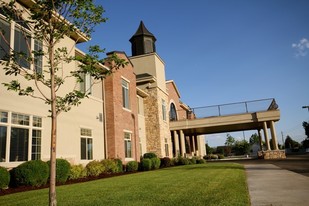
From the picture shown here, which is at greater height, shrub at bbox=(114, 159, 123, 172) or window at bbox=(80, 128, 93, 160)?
window at bbox=(80, 128, 93, 160)

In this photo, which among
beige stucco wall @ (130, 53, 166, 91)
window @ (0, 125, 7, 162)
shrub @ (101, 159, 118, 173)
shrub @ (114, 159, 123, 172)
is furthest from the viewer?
beige stucco wall @ (130, 53, 166, 91)

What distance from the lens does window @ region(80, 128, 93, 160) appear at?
15.1 meters

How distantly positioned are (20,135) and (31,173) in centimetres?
169

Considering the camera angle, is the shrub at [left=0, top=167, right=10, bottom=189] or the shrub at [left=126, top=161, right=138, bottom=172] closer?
the shrub at [left=0, top=167, right=10, bottom=189]

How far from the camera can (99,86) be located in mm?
A: 18078

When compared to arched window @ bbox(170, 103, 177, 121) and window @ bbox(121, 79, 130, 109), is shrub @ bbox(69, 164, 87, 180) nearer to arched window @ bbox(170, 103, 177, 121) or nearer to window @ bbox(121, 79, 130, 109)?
window @ bbox(121, 79, 130, 109)

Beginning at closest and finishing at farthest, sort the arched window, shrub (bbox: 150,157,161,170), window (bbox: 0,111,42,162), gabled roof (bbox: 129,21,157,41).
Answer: window (bbox: 0,111,42,162), shrub (bbox: 150,157,161,170), gabled roof (bbox: 129,21,157,41), the arched window

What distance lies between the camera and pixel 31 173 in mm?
10016

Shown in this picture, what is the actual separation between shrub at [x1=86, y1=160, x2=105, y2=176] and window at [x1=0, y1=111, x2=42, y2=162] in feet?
10.9

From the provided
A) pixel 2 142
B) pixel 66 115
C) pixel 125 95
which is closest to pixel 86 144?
pixel 66 115

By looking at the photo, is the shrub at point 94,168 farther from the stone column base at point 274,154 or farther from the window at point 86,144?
the stone column base at point 274,154

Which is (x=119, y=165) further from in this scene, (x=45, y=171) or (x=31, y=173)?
(x=31, y=173)

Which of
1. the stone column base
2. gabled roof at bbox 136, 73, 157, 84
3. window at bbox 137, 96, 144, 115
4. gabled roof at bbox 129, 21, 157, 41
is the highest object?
gabled roof at bbox 129, 21, 157, 41

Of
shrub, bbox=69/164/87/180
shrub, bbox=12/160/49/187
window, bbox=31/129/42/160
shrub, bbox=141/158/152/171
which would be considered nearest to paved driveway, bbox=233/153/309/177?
shrub, bbox=141/158/152/171
